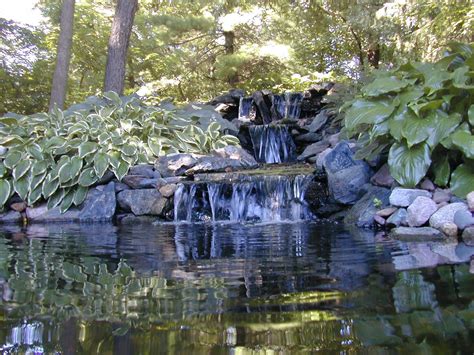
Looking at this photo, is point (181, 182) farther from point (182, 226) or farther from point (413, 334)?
point (413, 334)

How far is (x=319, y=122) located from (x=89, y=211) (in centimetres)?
494

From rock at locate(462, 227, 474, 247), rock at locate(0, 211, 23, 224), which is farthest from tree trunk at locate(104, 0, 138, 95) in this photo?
rock at locate(462, 227, 474, 247)

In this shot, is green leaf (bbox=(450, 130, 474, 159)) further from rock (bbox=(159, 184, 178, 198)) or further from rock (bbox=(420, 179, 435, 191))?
rock (bbox=(159, 184, 178, 198))

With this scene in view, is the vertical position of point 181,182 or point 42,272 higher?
point 181,182

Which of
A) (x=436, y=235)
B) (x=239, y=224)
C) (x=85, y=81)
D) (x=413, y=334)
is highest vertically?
(x=85, y=81)

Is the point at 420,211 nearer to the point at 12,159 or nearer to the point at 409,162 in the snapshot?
the point at 409,162

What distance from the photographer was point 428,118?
457 centimetres

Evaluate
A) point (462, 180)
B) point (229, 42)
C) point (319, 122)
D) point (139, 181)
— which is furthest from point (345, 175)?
point (229, 42)

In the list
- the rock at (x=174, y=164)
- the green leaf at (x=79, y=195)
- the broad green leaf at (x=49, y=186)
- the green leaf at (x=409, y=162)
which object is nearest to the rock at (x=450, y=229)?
the green leaf at (x=409, y=162)

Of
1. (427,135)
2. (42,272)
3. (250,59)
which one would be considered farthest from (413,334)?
(250,59)

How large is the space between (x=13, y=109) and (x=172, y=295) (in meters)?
13.3

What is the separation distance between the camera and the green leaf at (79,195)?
22.4 feet

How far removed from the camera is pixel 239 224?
569 cm

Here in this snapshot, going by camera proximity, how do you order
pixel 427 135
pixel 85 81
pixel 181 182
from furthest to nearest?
pixel 85 81 < pixel 181 182 < pixel 427 135
